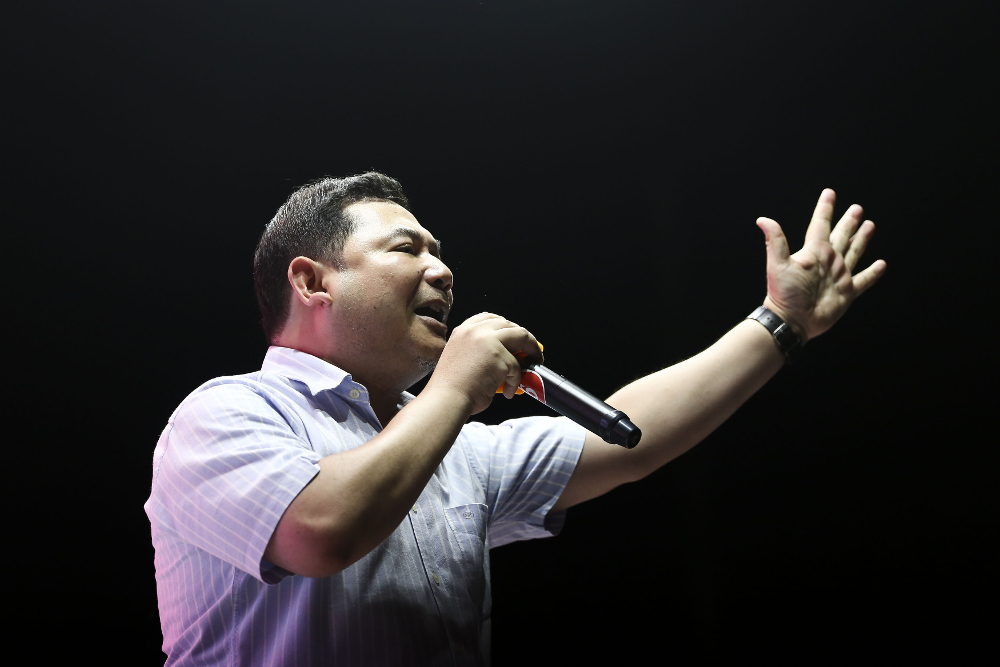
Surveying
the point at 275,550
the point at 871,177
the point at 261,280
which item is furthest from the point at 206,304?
the point at 871,177

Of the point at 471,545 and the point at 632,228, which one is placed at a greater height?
the point at 632,228

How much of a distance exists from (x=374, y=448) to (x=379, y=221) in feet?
2.19

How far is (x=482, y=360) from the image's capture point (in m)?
1.02

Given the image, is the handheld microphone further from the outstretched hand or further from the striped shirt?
the outstretched hand

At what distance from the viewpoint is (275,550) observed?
2.76ft

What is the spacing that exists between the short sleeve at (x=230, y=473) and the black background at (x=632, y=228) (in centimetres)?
104

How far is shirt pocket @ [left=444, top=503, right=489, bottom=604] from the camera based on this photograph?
1193 millimetres

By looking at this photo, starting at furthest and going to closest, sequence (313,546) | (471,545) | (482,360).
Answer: (471,545), (482,360), (313,546)

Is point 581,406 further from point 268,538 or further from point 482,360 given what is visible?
point 268,538

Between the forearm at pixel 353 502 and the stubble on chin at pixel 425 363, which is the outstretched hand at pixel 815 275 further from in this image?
the forearm at pixel 353 502

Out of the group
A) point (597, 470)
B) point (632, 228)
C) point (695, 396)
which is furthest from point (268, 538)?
point (632, 228)

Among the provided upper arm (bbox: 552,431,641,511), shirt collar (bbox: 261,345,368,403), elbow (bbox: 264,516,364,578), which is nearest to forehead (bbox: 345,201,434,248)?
shirt collar (bbox: 261,345,368,403)

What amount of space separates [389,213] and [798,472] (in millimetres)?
1519

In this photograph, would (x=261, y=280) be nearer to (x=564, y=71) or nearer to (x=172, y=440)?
(x=172, y=440)
